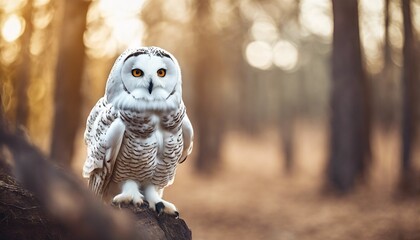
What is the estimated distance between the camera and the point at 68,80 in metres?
6.67

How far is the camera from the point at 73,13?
22.0ft

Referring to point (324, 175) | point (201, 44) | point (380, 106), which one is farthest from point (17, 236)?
point (380, 106)

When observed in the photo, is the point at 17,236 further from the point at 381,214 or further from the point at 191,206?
the point at 191,206

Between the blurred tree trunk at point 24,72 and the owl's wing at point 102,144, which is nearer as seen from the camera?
the owl's wing at point 102,144

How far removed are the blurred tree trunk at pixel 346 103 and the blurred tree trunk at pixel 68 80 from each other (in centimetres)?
428

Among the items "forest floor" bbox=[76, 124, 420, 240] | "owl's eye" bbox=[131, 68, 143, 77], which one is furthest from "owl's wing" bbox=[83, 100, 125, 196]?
"forest floor" bbox=[76, 124, 420, 240]

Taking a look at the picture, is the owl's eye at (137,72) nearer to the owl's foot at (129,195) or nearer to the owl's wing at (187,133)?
the owl's wing at (187,133)

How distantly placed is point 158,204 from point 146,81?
0.76 m

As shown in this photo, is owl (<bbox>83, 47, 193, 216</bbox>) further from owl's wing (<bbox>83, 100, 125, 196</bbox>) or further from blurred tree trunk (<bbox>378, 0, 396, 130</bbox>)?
blurred tree trunk (<bbox>378, 0, 396, 130</bbox>)

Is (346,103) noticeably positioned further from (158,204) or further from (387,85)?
(158,204)

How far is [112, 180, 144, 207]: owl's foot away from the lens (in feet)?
8.75

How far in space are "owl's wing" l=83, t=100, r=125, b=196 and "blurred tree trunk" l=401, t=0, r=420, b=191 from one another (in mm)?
6155

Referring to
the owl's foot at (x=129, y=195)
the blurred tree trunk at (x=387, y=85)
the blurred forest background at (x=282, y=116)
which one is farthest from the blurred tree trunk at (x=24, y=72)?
the blurred tree trunk at (x=387, y=85)

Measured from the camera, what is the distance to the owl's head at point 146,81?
8.16 feet
